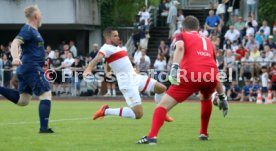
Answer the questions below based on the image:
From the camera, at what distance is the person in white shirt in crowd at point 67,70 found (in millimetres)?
31531

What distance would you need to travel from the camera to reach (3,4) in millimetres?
36344

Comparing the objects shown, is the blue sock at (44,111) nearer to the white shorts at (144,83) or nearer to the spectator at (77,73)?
the white shorts at (144,83)

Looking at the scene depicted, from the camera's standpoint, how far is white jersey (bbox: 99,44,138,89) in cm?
1278

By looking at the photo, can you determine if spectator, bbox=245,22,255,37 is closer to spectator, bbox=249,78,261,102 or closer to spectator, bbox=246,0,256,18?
spectator, bbox=246,0,256,18

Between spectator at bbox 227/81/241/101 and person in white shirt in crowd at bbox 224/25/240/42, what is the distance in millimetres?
2451

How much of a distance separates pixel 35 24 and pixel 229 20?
22033 mm

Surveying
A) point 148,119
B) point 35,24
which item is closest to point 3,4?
point 148,119

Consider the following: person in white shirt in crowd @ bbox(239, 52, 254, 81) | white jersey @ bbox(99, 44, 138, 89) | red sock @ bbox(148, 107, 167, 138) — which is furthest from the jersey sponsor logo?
person in white shirt in crowd @ bbox(239, 52, 254, 81)

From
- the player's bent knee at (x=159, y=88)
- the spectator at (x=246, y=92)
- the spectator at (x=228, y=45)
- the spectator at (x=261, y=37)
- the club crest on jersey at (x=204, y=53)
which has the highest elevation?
the club crest on jersey at (x=204, y=53)

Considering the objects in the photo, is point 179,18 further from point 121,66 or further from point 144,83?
point 121,66

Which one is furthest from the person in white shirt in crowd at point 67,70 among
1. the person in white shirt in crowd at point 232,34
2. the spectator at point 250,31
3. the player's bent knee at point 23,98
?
the player's bent knee at point 23,98

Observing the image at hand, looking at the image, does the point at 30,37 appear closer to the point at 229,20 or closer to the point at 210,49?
the point at 210,49

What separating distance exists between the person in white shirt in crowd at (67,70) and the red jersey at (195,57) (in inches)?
815

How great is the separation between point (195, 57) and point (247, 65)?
19.0 meters
